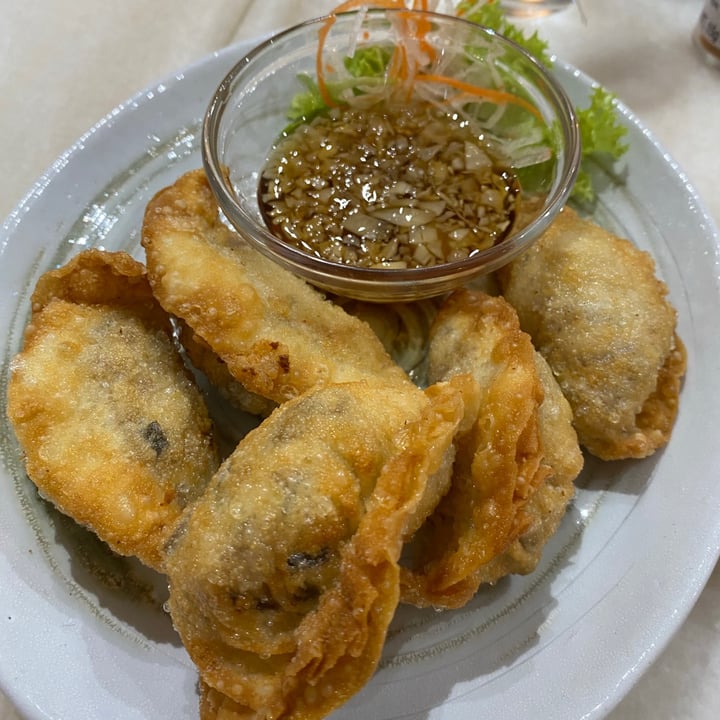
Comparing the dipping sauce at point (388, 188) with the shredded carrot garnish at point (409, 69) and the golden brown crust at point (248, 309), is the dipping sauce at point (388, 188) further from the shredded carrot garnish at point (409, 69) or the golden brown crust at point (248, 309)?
the golden brown crust at point (248, 309)

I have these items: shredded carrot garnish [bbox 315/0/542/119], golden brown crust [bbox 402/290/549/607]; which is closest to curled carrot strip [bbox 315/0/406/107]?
shredded carrot garnish [bbox 315/0/542/119]

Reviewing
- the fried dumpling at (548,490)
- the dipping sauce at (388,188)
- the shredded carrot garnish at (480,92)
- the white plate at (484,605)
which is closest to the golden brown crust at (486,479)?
the fried dumpling at (548,490)

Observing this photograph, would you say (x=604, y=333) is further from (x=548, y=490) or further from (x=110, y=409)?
(x=110, y=409)

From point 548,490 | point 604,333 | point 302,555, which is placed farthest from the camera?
point 604,333

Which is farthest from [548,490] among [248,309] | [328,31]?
[328,31]

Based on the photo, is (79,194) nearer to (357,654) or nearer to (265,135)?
(265,135)

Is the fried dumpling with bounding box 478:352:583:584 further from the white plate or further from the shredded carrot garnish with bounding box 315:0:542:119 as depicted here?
the shredded carrot garnish with bounding box 315:0:542:119
